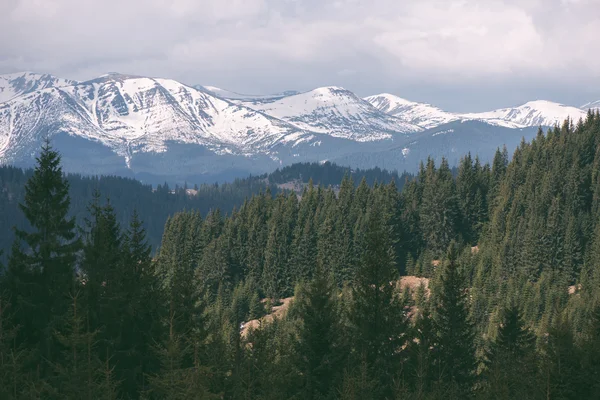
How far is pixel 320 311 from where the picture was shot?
36500 mm

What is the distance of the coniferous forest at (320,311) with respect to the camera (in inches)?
1179

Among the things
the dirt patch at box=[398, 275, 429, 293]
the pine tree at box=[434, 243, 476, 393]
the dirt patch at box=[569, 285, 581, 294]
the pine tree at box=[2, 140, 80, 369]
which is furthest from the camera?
the dirt patch at box=[398, 275, 429, 293]

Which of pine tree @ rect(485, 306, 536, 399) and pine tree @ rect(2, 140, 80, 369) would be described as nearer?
pine tree @ rect(485, 306, 536, 399)

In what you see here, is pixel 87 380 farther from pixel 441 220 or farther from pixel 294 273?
pixel 441 220


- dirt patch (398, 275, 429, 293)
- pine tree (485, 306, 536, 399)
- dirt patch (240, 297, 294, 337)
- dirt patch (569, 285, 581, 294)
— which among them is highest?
pine tree (485, 306, 536, 399)

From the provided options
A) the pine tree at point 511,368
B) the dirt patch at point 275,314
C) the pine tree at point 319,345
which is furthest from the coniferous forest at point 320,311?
the dirt patch at point 275,314

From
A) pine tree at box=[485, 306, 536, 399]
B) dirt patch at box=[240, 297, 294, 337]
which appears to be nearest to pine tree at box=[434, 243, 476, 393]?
pine tree at box=[485, 306, 536, 399]

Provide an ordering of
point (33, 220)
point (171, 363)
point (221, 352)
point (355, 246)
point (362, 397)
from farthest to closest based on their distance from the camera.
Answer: point (355, 246)
point (33, 220)
point (221, 352)
point (362, 397)
point (171, 363)

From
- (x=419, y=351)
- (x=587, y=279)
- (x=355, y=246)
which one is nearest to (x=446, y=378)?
(x=419, y=351)

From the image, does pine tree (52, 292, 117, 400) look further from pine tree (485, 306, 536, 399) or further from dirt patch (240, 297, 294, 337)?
dirt patch (240, 297, 294, 337)

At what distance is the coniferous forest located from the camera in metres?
29.9

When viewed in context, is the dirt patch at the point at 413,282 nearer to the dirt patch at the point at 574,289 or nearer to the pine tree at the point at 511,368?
the dirt patch at the point at 574,289

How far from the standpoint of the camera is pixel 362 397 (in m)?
27.4

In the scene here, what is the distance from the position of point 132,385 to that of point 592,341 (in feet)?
84.9
